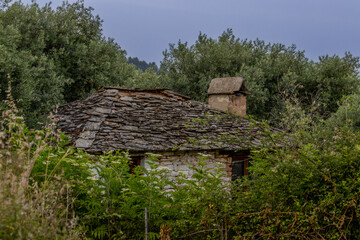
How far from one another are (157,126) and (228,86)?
4520mm

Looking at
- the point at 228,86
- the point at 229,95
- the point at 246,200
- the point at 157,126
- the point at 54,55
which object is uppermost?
the point at 54,55

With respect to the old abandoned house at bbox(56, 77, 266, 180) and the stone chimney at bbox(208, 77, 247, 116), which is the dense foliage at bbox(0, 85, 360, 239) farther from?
the stone chimney at bbox(208, 77, 247, 116)

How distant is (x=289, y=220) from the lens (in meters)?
3.99

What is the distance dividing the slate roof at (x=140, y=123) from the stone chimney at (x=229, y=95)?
1.11m

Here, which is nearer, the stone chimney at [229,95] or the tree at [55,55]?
the tree at [55,55]

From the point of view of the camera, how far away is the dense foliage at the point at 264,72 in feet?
72.0

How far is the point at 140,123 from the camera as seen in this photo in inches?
431

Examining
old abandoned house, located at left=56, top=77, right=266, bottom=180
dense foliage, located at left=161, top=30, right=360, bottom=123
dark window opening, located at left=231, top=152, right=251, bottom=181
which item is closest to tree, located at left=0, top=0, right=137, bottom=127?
old abandoned house, located at left=56, top=77, right=266, bottom=180

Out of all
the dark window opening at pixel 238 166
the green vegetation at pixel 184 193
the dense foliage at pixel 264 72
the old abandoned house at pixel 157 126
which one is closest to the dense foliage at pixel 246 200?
the green vegetation at pixel 184 193

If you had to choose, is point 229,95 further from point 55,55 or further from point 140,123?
point 55,55

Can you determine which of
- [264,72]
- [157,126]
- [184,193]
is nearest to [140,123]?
[157,126]

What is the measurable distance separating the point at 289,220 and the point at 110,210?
2.11 metres

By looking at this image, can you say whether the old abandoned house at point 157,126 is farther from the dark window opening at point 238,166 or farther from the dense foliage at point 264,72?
the dense foliage at point 264,72

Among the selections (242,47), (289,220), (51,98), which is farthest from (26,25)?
(289,220)
